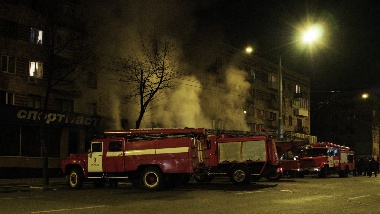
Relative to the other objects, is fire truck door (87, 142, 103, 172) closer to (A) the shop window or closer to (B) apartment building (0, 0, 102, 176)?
(B) apartment building (0, 0, 102, 176)

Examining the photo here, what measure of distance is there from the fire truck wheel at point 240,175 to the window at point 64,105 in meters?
14.7

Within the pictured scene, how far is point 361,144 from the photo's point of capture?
258 ft

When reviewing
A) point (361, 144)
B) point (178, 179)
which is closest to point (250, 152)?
point (178, 179)

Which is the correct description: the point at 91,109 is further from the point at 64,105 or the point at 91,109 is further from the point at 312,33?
the point at 312,33

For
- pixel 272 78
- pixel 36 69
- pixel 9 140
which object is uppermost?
Answer: pixel 272 78

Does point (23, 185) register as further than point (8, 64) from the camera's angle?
No

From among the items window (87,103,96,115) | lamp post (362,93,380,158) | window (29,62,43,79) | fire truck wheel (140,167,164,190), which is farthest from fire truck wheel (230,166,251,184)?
lamp post (362,93,380,158)

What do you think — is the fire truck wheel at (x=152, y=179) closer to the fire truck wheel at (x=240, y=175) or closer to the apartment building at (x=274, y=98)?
the fire truck wheel at (x=240, y=175)

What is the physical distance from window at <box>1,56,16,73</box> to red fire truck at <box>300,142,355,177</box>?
62.3 feet

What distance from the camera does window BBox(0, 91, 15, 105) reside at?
29141 millimetres

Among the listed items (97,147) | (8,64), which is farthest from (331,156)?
(8,64)

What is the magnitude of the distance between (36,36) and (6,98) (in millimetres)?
4400

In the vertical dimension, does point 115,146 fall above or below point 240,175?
above

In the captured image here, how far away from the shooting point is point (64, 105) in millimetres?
32844
